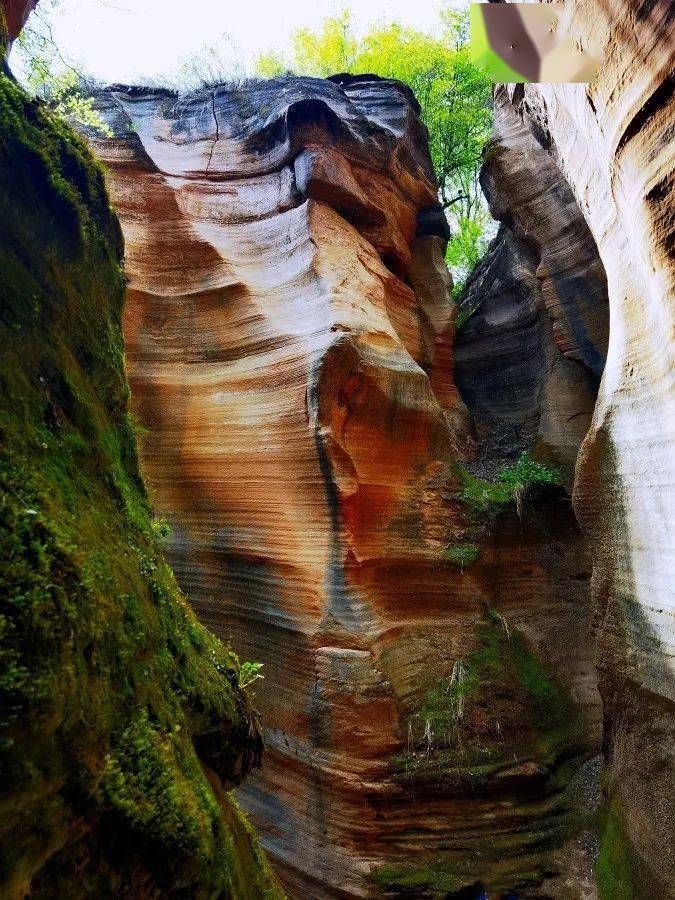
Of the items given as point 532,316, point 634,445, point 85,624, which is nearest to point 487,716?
point 634,445

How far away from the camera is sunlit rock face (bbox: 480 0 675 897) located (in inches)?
151

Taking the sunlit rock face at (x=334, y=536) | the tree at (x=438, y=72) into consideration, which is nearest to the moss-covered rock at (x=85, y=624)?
the sunlit rock face at (x=334, y=536)

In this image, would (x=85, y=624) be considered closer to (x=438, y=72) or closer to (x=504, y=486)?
(x=504, y=486)

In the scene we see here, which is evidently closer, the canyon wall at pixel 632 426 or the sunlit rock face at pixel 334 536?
the canyon wall at pixel 632 426

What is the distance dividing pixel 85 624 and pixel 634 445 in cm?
443

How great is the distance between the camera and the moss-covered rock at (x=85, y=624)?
5.89 feet

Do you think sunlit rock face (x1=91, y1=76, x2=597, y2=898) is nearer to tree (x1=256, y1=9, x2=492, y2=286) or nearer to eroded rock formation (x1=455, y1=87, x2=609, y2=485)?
eroded rock formation (x1=455, y1=87, x2=609, y2=485)

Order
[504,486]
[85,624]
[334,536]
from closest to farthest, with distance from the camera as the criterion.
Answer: [85,624]
[334,536]
[504,486]

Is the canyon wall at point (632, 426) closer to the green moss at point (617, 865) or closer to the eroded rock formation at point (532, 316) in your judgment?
the green moss at point (617, 865)
